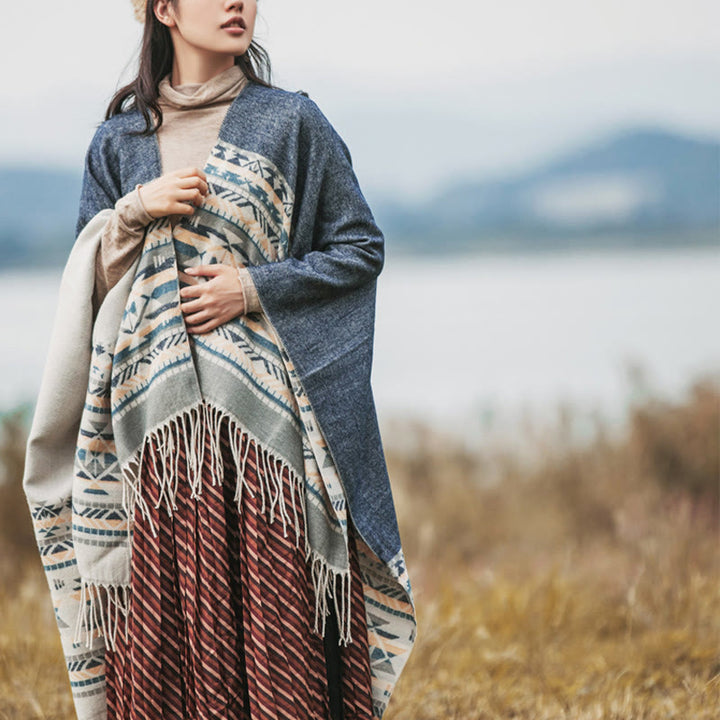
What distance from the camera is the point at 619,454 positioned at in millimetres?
5211

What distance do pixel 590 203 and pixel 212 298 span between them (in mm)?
9308

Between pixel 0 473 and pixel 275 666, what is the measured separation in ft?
9.84

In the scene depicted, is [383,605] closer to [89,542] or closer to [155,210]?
[89,542]

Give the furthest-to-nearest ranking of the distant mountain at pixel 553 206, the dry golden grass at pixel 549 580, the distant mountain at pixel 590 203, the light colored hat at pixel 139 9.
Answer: the distant mountain at pixel 590 203 < the distant mountain at pixel 553 206 < the dry golden grass at pixel 549 580 < the light colored hat at pixel 139 9

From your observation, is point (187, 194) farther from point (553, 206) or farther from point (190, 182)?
point (553, 206)

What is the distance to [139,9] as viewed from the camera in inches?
81.0

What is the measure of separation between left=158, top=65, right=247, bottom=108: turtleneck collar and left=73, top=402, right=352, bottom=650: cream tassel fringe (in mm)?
627

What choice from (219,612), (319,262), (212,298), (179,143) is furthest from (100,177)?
(219,612)

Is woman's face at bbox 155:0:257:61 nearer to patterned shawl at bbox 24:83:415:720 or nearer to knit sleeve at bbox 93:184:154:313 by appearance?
patterned shawl at bbox 24:83:415:720

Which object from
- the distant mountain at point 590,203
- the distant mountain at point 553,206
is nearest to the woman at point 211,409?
the distant mountain at point 553,206

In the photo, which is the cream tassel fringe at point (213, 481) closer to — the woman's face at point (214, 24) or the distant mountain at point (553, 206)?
the woman's face at point (214, 24)

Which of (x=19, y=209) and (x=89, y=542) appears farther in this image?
(x=19, y=209)

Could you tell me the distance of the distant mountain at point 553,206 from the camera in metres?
9.09

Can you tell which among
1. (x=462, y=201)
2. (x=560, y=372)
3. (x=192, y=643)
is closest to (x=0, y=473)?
(x=192, y=643)
